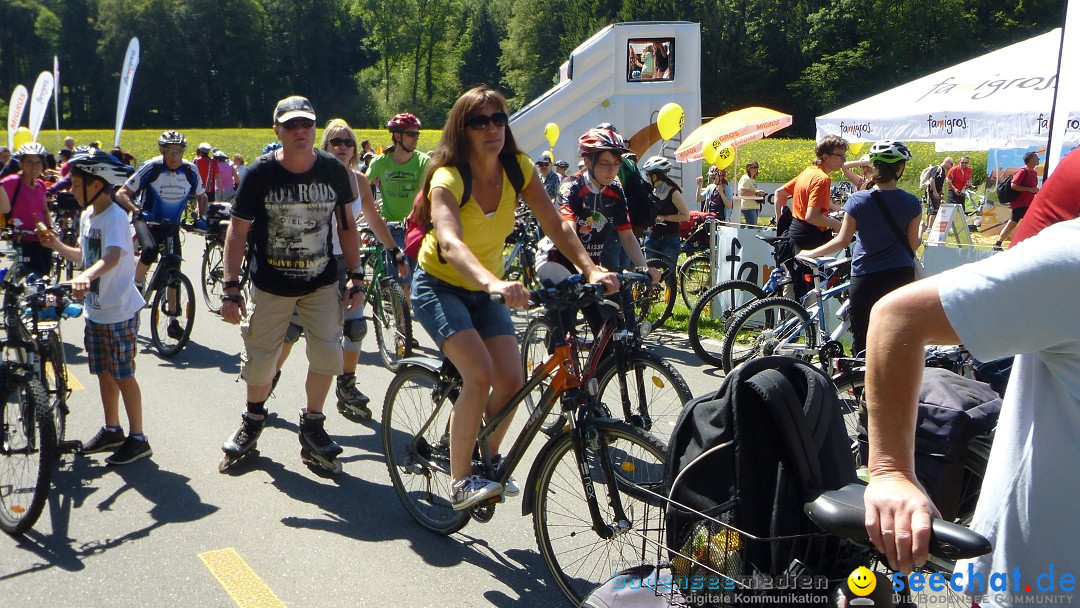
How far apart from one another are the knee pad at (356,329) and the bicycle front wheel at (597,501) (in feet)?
9.54

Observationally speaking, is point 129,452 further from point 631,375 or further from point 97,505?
point 631,375

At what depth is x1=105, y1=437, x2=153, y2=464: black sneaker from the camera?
17.8ft

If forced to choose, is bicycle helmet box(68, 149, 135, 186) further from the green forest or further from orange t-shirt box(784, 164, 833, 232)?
the green forest

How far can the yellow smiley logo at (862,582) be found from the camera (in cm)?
170

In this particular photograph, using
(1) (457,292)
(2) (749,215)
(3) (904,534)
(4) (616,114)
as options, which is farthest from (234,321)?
(2) (749,215)

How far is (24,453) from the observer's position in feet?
14.8

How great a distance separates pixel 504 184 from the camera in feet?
13.5

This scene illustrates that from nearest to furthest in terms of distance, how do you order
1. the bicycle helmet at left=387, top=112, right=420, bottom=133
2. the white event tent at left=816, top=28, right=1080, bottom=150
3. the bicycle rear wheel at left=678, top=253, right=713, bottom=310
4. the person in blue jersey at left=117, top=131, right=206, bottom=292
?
the bicycle helmet at left=387, top=112, right=420, bottom=133 < the white event tent at left=816, top=28, right=1080, bottom=150 < the person in blue jersey at left=117, top=131, right=206, bottom=292 < the bicycle rear wheel at left=678, top=253, right=713, bottom=310

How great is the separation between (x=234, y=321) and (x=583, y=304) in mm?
2231

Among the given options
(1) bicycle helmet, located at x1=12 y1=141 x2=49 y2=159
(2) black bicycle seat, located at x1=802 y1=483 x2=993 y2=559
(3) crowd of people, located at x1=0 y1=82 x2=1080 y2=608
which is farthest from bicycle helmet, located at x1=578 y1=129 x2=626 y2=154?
(1) bicycle helmet, located at x1=12 y1=141 x2=49 y2=159

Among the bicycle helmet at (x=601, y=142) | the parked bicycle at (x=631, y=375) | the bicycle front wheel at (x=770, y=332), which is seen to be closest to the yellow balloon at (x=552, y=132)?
the bicycle front wheel at (x=770, y=332)

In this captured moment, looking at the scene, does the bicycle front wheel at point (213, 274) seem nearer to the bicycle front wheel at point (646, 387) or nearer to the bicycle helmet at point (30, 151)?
the bicycle helmet at point (30, 151)

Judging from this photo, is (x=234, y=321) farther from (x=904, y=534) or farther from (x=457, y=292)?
(x=904, y=534)

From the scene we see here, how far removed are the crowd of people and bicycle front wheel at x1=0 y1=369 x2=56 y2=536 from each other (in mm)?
731
